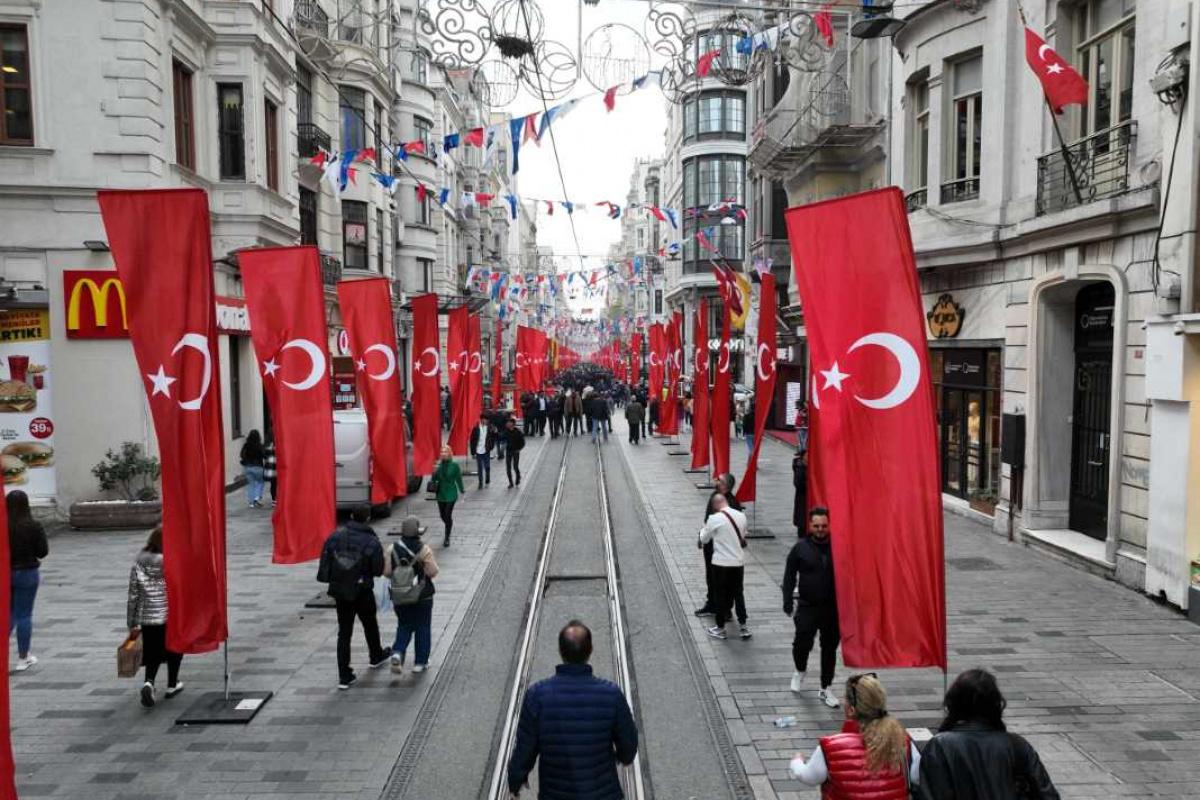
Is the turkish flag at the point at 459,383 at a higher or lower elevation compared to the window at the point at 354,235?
lower

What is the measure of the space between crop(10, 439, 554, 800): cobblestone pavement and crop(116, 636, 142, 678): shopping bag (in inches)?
13.8

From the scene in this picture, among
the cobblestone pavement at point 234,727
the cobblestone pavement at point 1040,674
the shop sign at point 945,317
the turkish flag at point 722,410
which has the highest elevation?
the shop sign at point 945,317

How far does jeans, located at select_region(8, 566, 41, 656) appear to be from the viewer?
8.23m

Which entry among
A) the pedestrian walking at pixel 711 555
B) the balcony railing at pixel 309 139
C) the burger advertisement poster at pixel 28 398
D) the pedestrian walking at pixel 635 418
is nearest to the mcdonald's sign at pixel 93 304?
the burger advertisement poster at pixel 28 398

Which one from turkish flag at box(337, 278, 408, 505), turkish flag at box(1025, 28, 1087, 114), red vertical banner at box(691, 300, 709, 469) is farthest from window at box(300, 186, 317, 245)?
turkish flag at box(1025, 28, 1087, 114)

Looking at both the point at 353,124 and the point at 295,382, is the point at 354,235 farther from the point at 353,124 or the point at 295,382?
the point at 295,382

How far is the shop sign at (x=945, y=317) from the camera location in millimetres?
16344

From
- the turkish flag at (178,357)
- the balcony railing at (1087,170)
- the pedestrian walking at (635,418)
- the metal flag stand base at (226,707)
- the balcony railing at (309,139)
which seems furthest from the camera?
the pedestrian walking at (635,418)

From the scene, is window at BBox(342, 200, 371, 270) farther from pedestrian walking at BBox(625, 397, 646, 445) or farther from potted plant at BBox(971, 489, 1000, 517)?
potted plant at BBox(971, 489, 1000, 517)

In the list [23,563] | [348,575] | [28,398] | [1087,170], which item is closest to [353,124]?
[28,398]

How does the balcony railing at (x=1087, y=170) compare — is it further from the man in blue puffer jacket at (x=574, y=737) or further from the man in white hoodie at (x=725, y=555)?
the man in blue puffer jacket at (x=574, y=737)

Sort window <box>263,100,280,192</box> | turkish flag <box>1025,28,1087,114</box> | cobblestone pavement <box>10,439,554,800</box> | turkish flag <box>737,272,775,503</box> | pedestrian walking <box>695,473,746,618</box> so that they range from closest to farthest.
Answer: cobblestone pavement <box>10,439,554,800</box> → pedestrian walking <box>695,473,746,618</box> → turkish flag <box>1025,28,1087,114</box> → turkish flag <box>737,272,775,503</box> → window <box>263,100,280,192</box>

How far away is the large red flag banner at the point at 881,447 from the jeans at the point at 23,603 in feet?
24.7

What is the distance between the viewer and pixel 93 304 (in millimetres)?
15891
